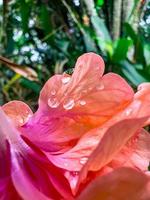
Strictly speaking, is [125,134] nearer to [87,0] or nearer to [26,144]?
[26,144]

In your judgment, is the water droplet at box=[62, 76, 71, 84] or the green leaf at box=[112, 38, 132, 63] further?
the green leaf at box=[112, 38, 132, 63]

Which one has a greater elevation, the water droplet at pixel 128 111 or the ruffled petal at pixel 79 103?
the water droplet at pixel 128 111

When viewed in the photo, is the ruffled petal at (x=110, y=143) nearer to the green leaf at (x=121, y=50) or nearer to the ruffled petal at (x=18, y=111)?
the ruffled petal at (x=18, y=111)

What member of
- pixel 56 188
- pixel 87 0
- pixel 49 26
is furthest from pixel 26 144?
pixel 49 26

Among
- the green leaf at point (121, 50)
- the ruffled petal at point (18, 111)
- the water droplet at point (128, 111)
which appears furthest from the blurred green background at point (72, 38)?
the water droplet at point (128, 111)

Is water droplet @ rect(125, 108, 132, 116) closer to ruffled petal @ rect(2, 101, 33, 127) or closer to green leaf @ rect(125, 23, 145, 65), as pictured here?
ruffled petal @ rect(2, 101, 33, 127)

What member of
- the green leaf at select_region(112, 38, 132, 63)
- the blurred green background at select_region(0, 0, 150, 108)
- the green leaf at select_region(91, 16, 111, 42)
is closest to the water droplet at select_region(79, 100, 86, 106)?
the blurred green background at select_region(0, 0, 150, 108)
